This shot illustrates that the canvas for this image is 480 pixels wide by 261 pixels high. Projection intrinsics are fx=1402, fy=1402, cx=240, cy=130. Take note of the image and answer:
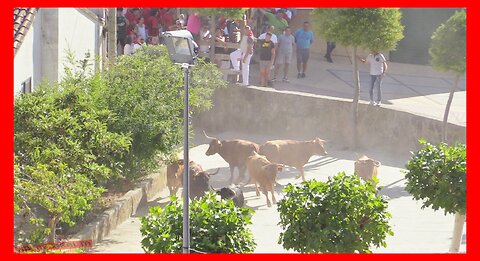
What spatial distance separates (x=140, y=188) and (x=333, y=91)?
672cm

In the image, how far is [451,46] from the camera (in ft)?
83.2

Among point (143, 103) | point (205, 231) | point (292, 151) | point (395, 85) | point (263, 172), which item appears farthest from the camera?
point (395, 85)

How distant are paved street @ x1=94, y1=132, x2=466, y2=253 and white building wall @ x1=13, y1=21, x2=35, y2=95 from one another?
290cm

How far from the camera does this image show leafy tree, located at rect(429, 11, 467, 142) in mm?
25016

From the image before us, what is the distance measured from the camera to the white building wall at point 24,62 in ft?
73.9

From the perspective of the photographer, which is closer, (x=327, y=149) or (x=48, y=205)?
(x=48, y=205)

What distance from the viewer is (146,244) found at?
17.2m

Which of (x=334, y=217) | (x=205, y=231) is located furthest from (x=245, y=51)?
(x=205, y=231)

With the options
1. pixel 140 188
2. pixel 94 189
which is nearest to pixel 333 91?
pixel 140 188

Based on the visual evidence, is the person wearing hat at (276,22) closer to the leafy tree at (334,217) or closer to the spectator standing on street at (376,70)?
the spectator standing on street at (376,70)

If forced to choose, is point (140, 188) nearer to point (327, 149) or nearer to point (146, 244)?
point (327, 149)

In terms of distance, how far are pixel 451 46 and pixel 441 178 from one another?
7.03 meters

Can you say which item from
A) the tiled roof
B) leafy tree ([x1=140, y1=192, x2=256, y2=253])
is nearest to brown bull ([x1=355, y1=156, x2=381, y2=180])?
the tiled roof

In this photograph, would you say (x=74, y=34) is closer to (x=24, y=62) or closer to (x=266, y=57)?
(x=24, y=62)
